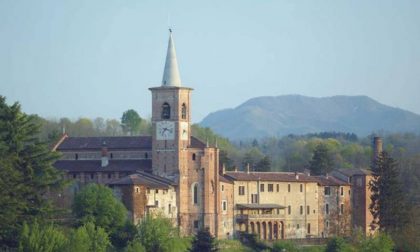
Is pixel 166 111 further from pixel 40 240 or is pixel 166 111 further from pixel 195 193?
pixel 40 240

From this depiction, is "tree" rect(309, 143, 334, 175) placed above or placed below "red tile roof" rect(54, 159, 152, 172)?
above

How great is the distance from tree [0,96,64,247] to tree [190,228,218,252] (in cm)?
918

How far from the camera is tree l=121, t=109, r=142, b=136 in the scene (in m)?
152

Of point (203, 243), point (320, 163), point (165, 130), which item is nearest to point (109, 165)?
point (165, 130)

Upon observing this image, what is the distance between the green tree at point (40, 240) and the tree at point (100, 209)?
29.9 feet

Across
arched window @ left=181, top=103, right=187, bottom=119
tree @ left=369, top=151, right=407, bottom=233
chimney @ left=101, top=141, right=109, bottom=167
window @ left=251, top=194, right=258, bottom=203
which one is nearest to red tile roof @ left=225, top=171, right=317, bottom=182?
window @ left=251, top=194, right=258, bottom=203

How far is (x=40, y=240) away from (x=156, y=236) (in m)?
12.6

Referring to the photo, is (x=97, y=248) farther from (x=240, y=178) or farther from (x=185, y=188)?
(x=240, y=178)

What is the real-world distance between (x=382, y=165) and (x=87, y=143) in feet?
76.4

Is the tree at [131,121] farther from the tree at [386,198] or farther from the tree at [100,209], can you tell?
the tree at [100,209]

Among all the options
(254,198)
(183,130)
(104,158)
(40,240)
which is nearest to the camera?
(40,240)

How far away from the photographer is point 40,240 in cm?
7375

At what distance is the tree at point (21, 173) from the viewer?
251 feet

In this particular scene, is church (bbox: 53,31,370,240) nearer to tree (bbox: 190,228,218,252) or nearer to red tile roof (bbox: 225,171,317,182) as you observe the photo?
red tile roof (bbox: 225,171,317,182)
